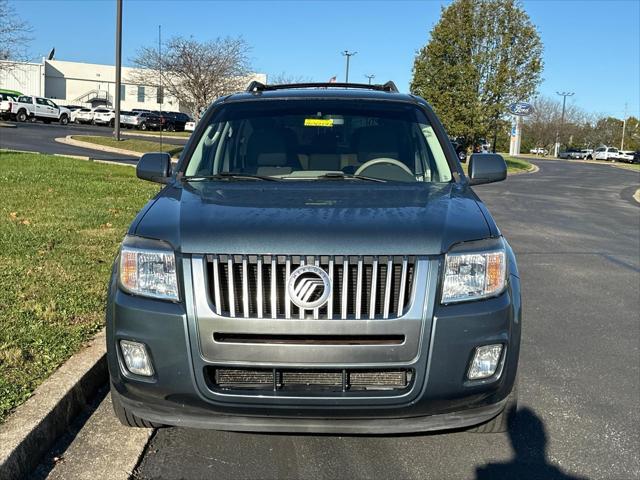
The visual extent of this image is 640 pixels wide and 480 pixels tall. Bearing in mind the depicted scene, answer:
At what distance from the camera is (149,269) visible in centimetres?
285

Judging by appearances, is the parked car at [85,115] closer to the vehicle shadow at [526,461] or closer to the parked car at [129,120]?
the parked car at [129,120]

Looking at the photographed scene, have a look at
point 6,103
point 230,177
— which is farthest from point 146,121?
point 230,177

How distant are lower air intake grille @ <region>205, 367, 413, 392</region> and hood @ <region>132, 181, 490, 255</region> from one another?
20.0 inches

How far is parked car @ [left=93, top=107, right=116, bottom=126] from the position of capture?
49594 mm

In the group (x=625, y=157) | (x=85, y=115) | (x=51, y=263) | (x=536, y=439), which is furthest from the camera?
(x=625, y=157)

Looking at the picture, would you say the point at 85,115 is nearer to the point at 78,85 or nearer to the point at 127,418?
the point at 78,85

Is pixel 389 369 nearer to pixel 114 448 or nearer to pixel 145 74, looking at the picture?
pixel 114 448

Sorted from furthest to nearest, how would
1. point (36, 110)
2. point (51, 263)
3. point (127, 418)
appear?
point (36, 110) → point (51, 263) → point (127, 418)

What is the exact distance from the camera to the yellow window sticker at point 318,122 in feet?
14.7

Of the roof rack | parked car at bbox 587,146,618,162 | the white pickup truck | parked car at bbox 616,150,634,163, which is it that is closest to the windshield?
the roof rack

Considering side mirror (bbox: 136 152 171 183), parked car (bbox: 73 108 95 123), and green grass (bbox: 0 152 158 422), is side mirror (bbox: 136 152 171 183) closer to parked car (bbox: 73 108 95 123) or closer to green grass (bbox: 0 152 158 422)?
green grass (bbox: 0 152 158 422)

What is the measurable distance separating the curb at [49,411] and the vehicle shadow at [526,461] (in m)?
2.11

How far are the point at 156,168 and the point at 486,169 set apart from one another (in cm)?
214

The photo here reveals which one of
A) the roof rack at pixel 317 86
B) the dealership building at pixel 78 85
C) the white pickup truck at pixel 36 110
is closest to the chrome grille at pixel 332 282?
the roof rack at pixel 317 86
